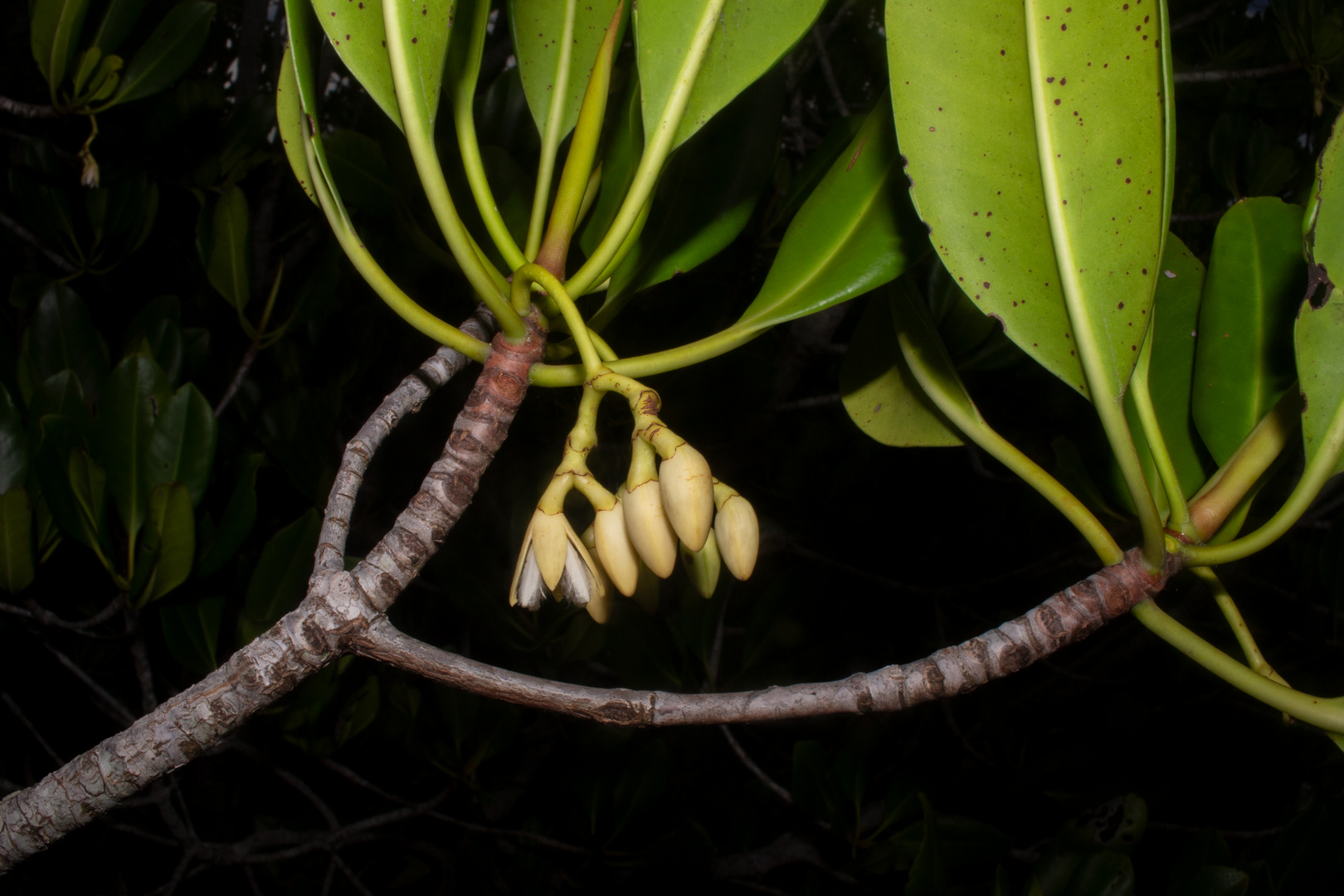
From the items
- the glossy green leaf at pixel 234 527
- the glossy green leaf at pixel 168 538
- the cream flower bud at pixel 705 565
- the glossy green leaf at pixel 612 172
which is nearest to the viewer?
the cream flower bud at pixel 705 565

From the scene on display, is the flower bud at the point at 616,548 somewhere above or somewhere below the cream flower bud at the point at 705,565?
above

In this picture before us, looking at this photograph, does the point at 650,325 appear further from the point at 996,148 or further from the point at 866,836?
the point at 866,836

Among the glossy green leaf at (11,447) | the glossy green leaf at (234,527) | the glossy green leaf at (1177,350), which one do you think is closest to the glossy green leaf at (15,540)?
the glossy green leaf at (11,447)

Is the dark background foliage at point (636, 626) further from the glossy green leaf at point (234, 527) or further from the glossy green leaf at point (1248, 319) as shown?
the glossy green leaf at point (1248, 319)

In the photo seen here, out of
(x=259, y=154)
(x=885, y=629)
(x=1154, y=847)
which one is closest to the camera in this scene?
(x=259, y=154)

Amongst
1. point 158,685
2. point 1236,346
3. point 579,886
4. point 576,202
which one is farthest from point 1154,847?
point 158,685

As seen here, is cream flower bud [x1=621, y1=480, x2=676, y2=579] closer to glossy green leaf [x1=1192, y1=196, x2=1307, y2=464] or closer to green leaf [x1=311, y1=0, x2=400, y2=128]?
green leaf [x1=311, y1=0, x2=400, y2=128]

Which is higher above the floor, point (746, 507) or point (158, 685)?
point (746, 507)
